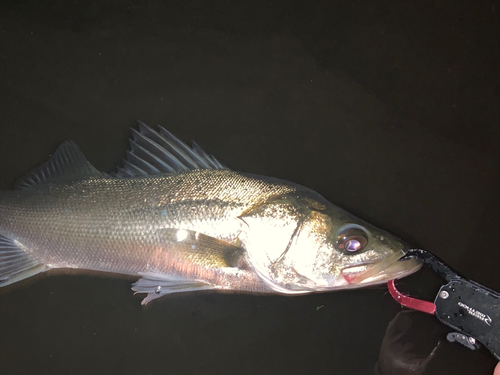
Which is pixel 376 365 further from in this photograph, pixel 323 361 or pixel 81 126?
pixel 81 126

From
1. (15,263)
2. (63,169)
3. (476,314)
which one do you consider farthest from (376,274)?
(15,263)

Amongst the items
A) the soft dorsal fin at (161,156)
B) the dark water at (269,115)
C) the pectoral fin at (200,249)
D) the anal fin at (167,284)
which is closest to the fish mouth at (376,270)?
the dark water at (269,115)

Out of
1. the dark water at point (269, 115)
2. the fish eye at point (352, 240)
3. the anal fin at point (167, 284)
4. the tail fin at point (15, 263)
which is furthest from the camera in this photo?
the dark water at point (269, 115)

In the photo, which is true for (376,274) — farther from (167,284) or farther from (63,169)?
(63,169)

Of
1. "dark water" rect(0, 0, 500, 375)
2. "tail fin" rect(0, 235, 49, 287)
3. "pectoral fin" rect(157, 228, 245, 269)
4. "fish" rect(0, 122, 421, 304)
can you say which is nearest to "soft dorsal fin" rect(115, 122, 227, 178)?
"fish" rect(0, 122, 421, 304)

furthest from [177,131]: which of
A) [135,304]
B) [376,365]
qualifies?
[376,365]

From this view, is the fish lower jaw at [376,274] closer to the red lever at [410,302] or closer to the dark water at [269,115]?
the red lever at [410,302]
